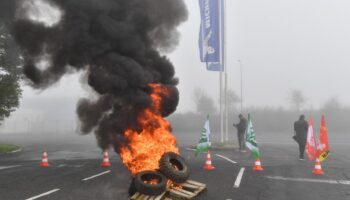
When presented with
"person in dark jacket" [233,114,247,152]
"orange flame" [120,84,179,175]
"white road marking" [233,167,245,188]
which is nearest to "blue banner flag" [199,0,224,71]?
"person in dark jacket" [233,114,247,152]

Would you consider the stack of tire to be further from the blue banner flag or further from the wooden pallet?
the blue banner flag

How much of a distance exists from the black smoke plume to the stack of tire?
1.37 meters

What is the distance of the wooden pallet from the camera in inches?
328

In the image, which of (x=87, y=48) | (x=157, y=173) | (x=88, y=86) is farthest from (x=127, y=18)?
(x=157, y=173)

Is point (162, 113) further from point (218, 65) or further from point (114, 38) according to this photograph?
point (218, 65)

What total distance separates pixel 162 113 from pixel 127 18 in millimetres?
2887

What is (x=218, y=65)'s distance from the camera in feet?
75.7

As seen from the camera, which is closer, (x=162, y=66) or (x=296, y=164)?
(x=162, y=66)

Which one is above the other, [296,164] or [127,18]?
[127,18]

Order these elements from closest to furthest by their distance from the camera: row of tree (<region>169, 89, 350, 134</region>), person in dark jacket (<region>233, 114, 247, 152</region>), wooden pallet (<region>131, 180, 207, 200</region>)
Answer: wooden pallet (<region>131, 180, 207, 200</region>), person in dark jacket (<region>233, 114, 247, 152</region>), row of tree (<region>169, 89, 350, 134</region>)

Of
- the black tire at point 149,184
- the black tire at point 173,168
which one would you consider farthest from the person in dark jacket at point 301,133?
the black tire at point 149,184

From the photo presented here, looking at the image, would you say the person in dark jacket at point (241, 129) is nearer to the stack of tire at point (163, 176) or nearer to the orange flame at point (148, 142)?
the orange flame at point (148, 142)

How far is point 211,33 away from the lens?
22.7m

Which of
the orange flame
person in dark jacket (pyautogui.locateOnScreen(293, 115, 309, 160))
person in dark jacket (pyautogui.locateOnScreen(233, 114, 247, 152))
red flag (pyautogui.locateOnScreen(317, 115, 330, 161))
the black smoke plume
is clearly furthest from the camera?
person in dark jacket (pyautogui.locateOnScreen(233, 114, 247, 152))
